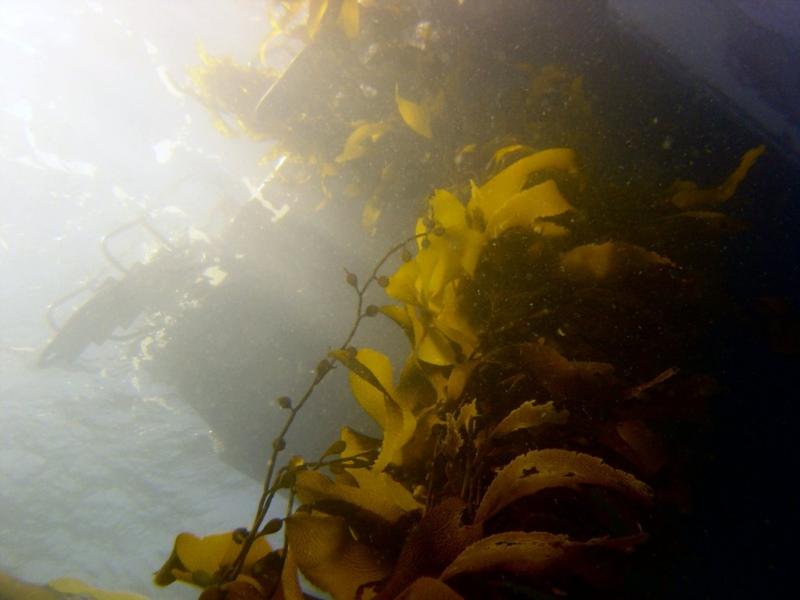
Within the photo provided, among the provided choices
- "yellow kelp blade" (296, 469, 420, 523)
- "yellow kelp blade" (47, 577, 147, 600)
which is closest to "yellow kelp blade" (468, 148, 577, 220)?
"yellow kelp blade" (296, 469, 420, 523)

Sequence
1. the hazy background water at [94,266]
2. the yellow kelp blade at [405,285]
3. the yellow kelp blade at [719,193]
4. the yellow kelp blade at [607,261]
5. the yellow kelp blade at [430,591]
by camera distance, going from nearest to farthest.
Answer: the yellow kelp blade at [430,591] < the yellow kelp blade at [607,261] < the yellow kelp blade at [405,285] < the yellow kelp blade at [719,193] < the hazy background water at [94,266]

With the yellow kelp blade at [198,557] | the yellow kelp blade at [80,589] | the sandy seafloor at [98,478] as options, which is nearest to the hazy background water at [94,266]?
the sandy seafloor at [98,478]

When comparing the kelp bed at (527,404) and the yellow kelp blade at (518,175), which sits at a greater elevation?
the yellow kelp blade at (518,175)

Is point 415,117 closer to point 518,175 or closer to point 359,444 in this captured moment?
point 518,175

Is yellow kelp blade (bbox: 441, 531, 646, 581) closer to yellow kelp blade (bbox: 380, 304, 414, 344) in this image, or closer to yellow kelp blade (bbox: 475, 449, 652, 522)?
yellow kelp blade (bbox: 475, 449, 652, 522)

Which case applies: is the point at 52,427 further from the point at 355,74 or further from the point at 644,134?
the point at 644,134

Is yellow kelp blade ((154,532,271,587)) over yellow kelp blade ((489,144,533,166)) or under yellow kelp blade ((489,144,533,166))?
under

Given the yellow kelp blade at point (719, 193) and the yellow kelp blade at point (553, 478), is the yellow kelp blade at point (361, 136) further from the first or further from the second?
the yellow kelp blade at point (553, 478)

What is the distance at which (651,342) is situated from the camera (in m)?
1.78

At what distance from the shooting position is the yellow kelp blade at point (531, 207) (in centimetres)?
180

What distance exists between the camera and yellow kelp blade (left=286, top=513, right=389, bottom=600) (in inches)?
54.8

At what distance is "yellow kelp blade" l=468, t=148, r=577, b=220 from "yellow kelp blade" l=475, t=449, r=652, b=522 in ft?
3.38

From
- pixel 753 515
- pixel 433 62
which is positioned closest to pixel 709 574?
pixel 753 515

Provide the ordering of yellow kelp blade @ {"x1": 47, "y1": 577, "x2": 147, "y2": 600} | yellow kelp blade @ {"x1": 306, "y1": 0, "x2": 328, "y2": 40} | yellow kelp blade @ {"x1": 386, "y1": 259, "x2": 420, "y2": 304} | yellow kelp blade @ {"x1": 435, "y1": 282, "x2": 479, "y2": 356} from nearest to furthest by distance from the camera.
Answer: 1. yellow kelp blade @ {"x1": 435, "y1": 282, "x2": 479, "y2": 356}
2. yellow kelp blade @ {"x1": 386, "y1": 259, "x2": 420, "y2": 304}
3. yellow kelp blade @ {"x1": 306, "y1": 0, "x2": 328, "y2": 40}
4. yellow kelp blade @ {"x1": 47, "y1": 577, "x2": 147, "y2": 600}
